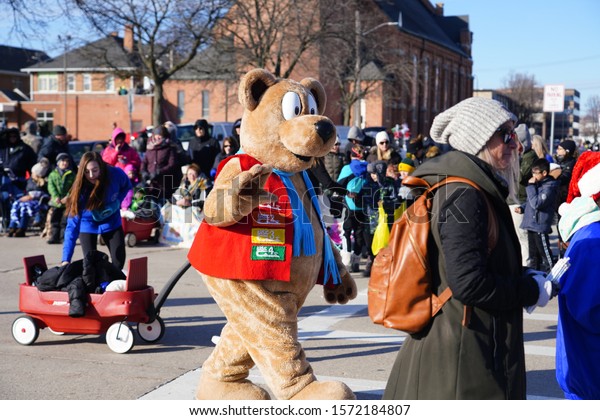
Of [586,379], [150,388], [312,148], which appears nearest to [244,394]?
[150,388]

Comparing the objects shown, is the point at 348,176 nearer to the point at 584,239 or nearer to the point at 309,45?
the point at 584,239

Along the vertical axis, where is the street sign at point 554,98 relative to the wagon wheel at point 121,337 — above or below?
above

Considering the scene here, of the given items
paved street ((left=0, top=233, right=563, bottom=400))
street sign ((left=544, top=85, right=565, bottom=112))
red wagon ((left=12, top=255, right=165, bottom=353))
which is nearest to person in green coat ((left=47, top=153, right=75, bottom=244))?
paved street ((left=0, top=233, right=563, bottom=400))

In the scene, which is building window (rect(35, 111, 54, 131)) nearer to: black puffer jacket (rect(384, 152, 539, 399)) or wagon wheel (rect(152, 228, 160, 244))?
wagon wheel (rect(152, 228, 160, 244))

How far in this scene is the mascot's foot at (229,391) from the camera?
474 cm

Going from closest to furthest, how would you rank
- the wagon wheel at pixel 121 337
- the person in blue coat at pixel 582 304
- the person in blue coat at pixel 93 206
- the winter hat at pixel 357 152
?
the person in blue coat at pixel 582 304
the wagon wheel at pixel 121 337
the person in blue coat at pixel 93 206
the winter hat at pixel 357 152

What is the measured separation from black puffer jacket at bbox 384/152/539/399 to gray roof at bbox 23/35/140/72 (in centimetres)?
2648

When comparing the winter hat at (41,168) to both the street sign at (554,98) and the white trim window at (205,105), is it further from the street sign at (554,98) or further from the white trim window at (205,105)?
the white trim window at (205,105)

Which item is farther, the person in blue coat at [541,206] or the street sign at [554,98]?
the street sign at [554,98]

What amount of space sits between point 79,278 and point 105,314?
1.31 ft

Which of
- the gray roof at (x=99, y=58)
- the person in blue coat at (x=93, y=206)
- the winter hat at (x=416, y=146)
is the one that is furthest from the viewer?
the gray roof at (x=99, y=58)

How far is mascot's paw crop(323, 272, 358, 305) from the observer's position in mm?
5172

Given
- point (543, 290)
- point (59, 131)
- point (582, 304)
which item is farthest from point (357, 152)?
point (543, 290)

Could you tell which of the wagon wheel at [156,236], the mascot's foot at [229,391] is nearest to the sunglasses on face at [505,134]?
the mascot's foot at [229,391]
